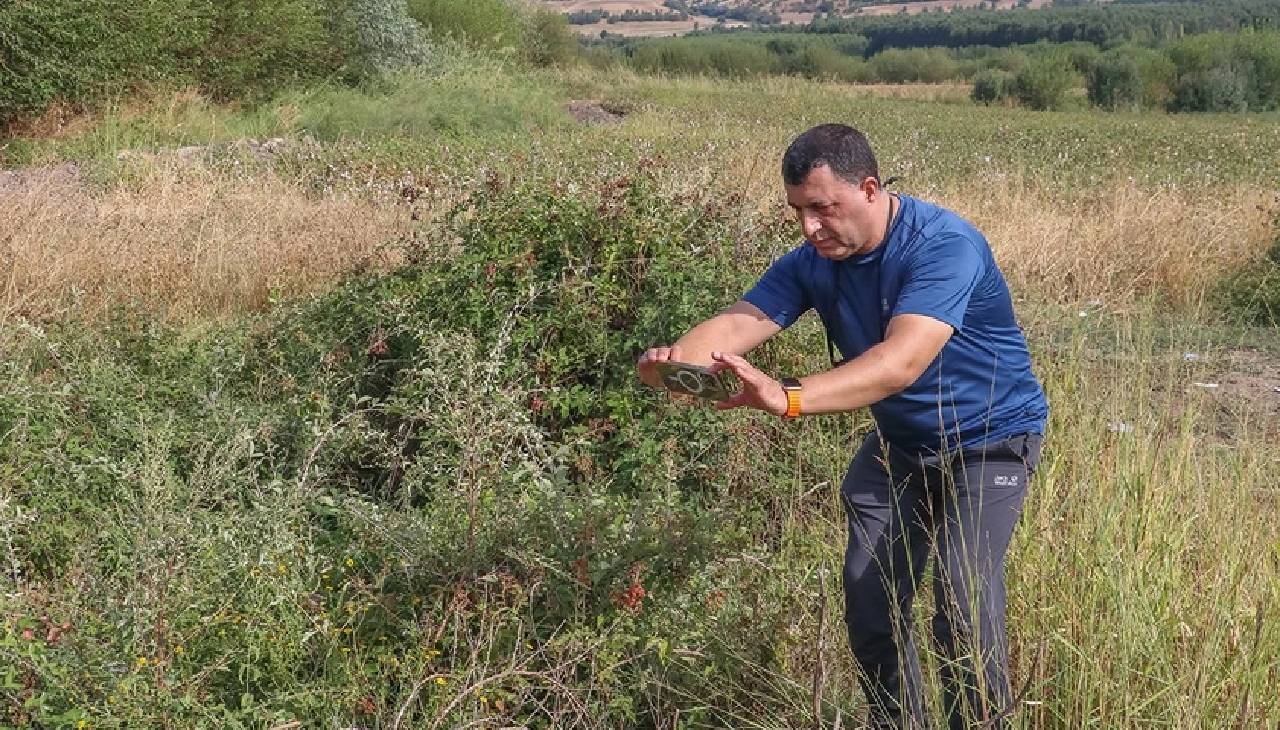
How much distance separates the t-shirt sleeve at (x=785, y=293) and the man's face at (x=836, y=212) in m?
0.29

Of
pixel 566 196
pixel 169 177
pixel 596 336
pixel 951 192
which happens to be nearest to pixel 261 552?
pixel 596 336

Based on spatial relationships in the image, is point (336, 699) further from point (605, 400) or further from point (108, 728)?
point (605, 400)

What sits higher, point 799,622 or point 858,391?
point 858,391

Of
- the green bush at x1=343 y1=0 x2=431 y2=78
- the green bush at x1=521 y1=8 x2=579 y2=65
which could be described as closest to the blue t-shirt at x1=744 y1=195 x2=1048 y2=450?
the green bush at x1=343 y1=0 x2=431 y2=78

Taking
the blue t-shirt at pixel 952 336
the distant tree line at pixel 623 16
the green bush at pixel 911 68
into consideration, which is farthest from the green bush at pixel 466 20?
the distant tree line at pixel 623 16

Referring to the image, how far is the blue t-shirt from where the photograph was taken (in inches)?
123

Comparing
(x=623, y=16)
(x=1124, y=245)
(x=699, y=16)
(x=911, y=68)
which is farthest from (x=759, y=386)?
(x=699, y=16)

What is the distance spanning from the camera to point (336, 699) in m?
3.36

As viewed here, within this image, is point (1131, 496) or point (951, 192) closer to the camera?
point (1131, 496)

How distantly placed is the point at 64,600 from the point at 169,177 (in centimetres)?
757

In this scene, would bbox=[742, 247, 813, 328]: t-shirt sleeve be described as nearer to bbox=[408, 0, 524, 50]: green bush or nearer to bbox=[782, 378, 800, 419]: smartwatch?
bbox=[782, 378, 800, 419]: smartwatch

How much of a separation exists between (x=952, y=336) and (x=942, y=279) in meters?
0.26

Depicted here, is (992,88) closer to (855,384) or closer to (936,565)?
(936,565)

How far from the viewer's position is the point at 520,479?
14.4 feet
